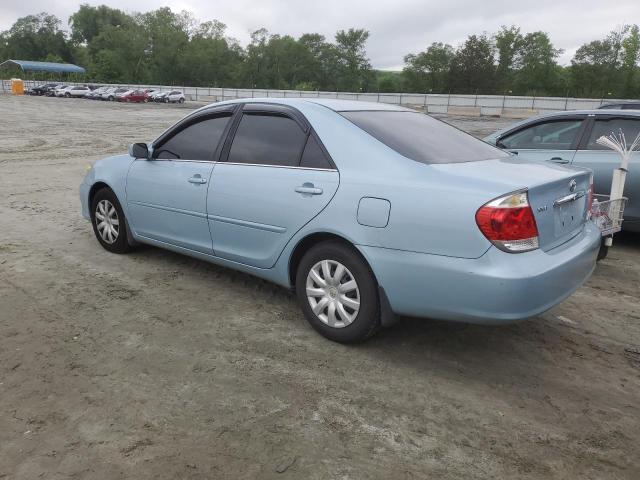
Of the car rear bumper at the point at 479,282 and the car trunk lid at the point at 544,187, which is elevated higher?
the car trunk lid at the point at 544,187

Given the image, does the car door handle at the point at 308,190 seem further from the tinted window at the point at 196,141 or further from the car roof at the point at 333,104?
the tinted window at the point at 196,141

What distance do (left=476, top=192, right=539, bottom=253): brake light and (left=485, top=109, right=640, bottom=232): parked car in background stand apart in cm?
295

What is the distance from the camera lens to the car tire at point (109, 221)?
5.46 m

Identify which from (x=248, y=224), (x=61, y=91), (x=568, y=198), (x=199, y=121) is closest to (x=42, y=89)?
(x=61, y=91)

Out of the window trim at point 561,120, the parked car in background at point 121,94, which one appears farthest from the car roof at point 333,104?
the parked car in background at point 121,94

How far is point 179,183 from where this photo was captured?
465 cm

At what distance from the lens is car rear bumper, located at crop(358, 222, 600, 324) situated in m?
2.97

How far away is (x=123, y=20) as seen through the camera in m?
122

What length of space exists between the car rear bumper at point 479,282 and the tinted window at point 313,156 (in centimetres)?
70

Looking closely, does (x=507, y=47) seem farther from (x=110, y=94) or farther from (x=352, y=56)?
(x=110, y=94)

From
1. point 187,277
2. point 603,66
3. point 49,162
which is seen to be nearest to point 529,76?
point 603,66

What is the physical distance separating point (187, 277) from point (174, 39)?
111 metres

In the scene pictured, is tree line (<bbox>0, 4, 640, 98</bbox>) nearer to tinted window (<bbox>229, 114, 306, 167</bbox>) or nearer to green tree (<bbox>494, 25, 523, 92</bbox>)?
green tree (<bbox>494, 25, 523, 92</bbox>)

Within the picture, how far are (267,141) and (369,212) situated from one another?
119 centimetres
